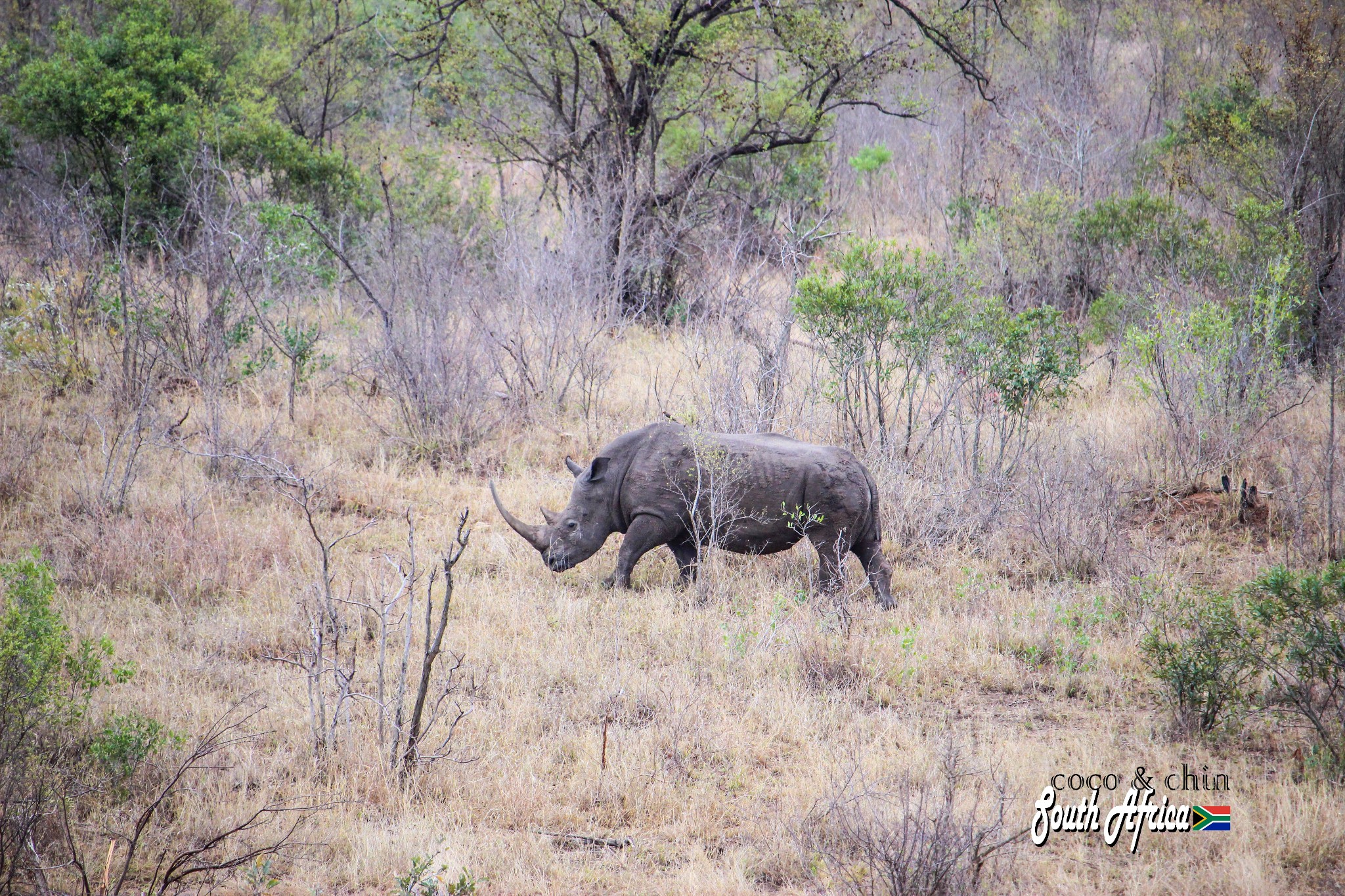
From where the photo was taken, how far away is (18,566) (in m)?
5.02

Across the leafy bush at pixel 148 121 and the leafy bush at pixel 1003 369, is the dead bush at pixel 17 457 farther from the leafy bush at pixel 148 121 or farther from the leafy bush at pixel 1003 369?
the leafy bush at pixel 1003 369

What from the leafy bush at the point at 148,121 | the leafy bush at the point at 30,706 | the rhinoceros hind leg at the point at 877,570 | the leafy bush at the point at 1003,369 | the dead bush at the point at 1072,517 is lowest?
the leafy bush at the point at 30,706

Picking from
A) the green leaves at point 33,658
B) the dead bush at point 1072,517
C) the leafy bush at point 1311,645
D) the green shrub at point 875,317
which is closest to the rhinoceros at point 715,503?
the dead bush at point 1072,517

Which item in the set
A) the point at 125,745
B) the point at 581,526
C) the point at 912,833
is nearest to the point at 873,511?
the point at 581,526

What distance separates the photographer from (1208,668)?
218 inches

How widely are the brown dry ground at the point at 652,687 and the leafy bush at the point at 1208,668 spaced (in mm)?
158

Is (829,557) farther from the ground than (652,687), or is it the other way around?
(829,557)

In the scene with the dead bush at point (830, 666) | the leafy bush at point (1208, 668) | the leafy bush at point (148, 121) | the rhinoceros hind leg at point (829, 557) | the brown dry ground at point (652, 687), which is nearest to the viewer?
the brown dry ground at point (652, 687)

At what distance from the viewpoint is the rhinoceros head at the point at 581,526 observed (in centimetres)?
794

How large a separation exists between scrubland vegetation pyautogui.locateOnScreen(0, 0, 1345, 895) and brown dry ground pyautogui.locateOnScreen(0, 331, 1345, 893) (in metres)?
0.04

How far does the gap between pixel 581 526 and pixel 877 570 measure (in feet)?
7.51

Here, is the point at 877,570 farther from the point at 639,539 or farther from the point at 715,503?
the point at 639,539

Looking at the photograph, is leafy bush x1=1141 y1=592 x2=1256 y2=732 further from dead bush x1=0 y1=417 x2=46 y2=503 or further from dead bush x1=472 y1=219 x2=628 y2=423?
dead bush x1=0 y1=417 x2=46 y2=503

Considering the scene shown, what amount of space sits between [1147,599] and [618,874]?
14.3 ft
